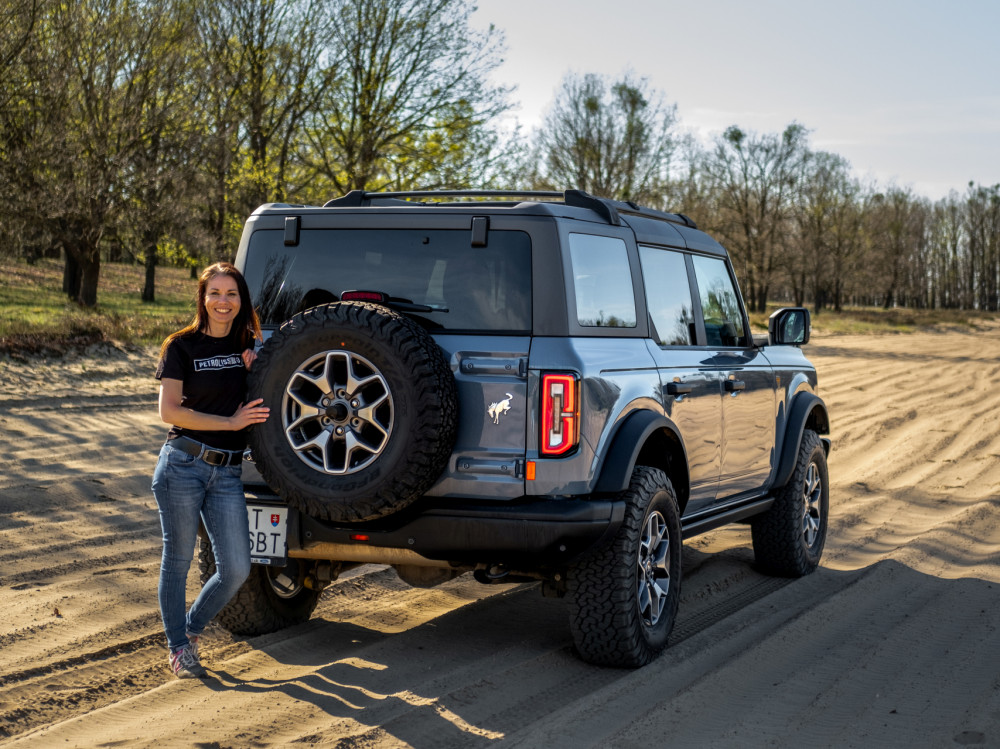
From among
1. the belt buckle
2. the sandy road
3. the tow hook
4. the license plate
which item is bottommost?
the sandy road

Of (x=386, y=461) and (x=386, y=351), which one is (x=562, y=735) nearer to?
(x=386, y=461)

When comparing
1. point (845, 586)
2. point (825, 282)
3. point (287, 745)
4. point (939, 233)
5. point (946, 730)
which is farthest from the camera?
point (939, 233)

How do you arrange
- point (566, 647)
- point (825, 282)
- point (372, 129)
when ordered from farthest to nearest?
point (825, 282), point (372, 129), point (566, 647)

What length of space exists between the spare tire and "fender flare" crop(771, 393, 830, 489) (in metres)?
3.05

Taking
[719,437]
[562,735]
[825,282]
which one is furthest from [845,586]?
[825,282]

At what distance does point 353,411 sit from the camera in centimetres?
414

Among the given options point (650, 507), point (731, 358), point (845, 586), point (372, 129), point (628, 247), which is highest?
point (372, 129)

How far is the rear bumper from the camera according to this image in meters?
4.23

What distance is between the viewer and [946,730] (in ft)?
13.0

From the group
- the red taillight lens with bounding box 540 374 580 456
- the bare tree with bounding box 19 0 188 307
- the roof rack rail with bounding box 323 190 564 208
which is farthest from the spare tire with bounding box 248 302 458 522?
the bare tree with bounding box 19 0 188 307

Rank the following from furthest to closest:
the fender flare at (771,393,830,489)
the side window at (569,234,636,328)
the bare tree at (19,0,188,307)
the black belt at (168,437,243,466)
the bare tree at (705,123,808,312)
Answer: the bare tree at (705,123,808,312), the bare tree at (19,0,188,307), the fender flare at (771,393,830,489), the side window at (569,234,636,328), the black belt at (168,437,243,466)

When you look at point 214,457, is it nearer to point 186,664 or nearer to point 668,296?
point 186,664

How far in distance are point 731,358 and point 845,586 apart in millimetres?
1600

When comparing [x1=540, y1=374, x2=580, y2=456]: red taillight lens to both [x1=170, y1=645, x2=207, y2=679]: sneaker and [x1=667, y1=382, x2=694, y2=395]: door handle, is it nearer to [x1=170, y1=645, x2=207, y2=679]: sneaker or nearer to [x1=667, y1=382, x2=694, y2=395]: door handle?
[x1=667, y1=382, x2=694, y2=395]: door handle
